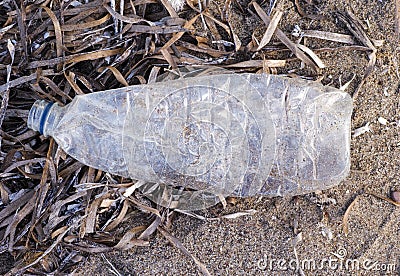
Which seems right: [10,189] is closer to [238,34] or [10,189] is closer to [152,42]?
[152,42]

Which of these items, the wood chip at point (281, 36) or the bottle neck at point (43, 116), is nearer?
the bottle neck at point (43, 116)

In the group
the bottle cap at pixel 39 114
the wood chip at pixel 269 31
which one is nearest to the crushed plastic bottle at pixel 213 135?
the bottle cap at pixel 39 114

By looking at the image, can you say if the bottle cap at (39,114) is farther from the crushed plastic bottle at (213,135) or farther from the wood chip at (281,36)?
the wood chip at (281,36)

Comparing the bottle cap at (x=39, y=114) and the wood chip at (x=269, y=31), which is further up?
the wood chip at (x=269, y=31)

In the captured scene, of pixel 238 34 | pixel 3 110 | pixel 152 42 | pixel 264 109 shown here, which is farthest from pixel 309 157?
pixel 3 110

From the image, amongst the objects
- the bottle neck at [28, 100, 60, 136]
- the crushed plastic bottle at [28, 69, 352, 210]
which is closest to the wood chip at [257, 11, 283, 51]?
the crushed plastic bottle at [28, 69, 352, 210]

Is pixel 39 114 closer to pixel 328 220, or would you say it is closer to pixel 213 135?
pixel 213 135

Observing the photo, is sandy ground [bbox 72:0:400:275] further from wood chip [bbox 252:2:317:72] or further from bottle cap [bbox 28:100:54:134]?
bottle cap [bbox 28:100:54:134]
